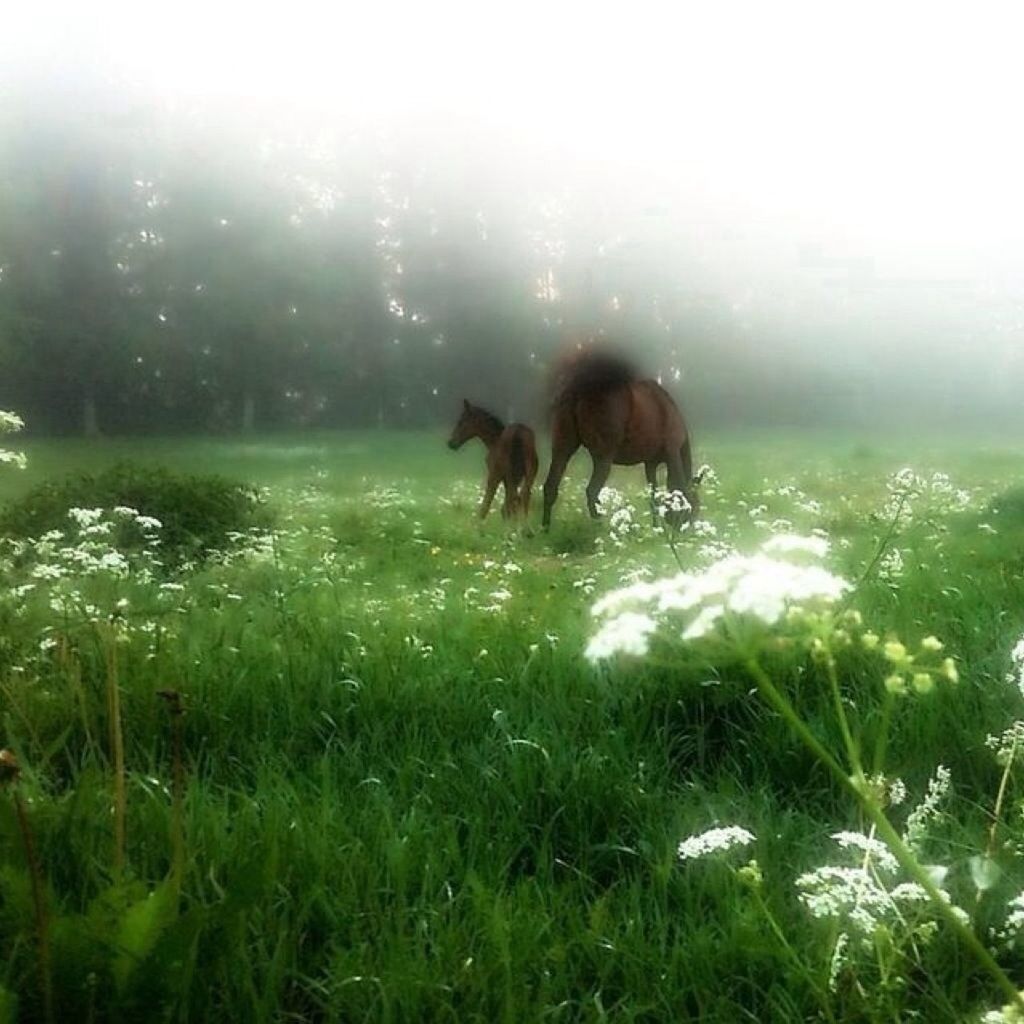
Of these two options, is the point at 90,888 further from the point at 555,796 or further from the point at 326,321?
the point at 326,321

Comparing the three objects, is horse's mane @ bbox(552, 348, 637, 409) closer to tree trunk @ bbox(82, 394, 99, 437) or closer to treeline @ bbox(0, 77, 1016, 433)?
treeline @ bbox(0, 77, 1016, 433)

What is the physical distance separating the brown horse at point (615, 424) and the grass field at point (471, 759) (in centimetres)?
5

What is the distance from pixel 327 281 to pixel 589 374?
44cm

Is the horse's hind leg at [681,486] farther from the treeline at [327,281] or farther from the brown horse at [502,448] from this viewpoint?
the brown horse at [502,448]

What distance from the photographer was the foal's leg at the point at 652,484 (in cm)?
177

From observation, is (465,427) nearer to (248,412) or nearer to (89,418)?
(248,412)

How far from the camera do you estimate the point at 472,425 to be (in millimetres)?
1722

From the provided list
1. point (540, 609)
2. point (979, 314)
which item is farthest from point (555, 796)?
point (979, 314)

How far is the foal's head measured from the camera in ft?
5.59

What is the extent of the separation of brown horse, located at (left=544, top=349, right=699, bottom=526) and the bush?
50 cm

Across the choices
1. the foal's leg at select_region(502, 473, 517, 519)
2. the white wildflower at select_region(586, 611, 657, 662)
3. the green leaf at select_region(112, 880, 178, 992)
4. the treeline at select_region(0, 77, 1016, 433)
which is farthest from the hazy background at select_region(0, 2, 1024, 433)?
the white wildflower at select_region(586, 611, 657, 662)

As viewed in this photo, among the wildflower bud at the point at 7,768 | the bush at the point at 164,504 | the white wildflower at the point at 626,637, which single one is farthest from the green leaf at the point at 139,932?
the bush at the point at 164,504

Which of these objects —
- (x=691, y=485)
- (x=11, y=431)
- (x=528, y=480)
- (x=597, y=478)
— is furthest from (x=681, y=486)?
(x=11, y=431)

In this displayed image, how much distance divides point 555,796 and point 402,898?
28 centimetres
